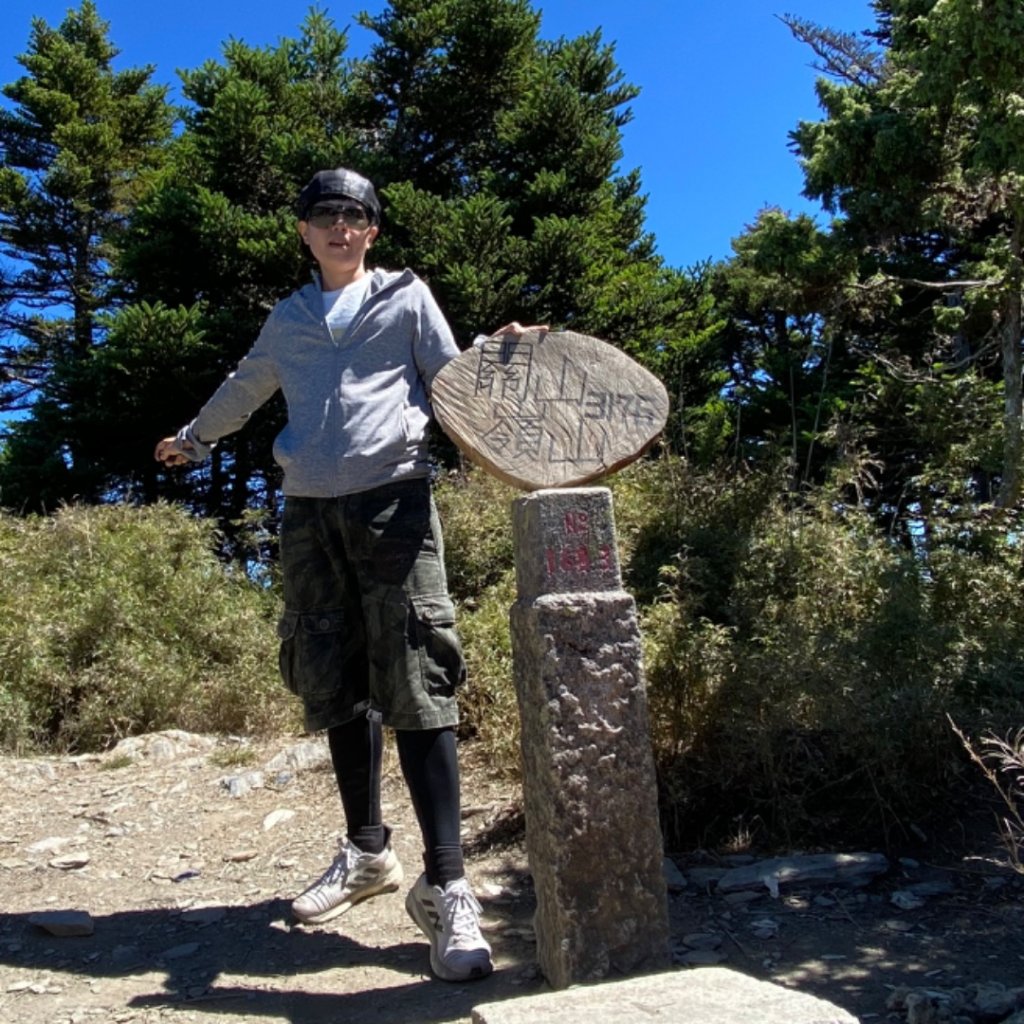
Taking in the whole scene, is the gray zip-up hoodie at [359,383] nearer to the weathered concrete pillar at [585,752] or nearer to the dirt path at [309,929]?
the weathered concrete pillar at [585,752]

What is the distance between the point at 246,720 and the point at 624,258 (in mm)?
6614

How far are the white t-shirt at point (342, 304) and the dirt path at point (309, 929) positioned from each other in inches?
63.3

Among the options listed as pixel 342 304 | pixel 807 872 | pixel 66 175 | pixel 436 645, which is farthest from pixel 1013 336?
pixel 66 175

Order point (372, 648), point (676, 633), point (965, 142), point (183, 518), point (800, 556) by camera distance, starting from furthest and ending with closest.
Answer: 1. point (965, 142)
2. point (183, 518)
3. point (800, 556)
4. point (676, 633)
5. point (372, 648)

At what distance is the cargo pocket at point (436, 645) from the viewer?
253 centimetres

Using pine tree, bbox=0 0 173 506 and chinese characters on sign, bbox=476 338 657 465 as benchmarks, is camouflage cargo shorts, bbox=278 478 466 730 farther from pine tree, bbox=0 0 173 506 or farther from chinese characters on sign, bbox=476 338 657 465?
pine tree, bbox=0 0 173 506

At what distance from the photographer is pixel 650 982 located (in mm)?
1912

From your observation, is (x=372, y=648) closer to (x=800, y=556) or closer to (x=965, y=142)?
(x=800, y=556)

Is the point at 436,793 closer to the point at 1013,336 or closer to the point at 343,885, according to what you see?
the point at 343,885

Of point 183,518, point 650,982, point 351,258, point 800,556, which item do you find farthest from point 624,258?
point 650,982

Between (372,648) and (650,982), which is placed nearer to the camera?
(650,982)

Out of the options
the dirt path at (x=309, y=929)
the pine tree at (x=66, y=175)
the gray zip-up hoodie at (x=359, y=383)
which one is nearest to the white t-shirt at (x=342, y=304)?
the gray zip-up hoodie at (x=359, y=383)

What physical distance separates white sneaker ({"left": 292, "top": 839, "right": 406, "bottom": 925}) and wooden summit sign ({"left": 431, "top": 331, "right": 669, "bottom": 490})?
1155 millimetres

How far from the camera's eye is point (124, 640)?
575cm
